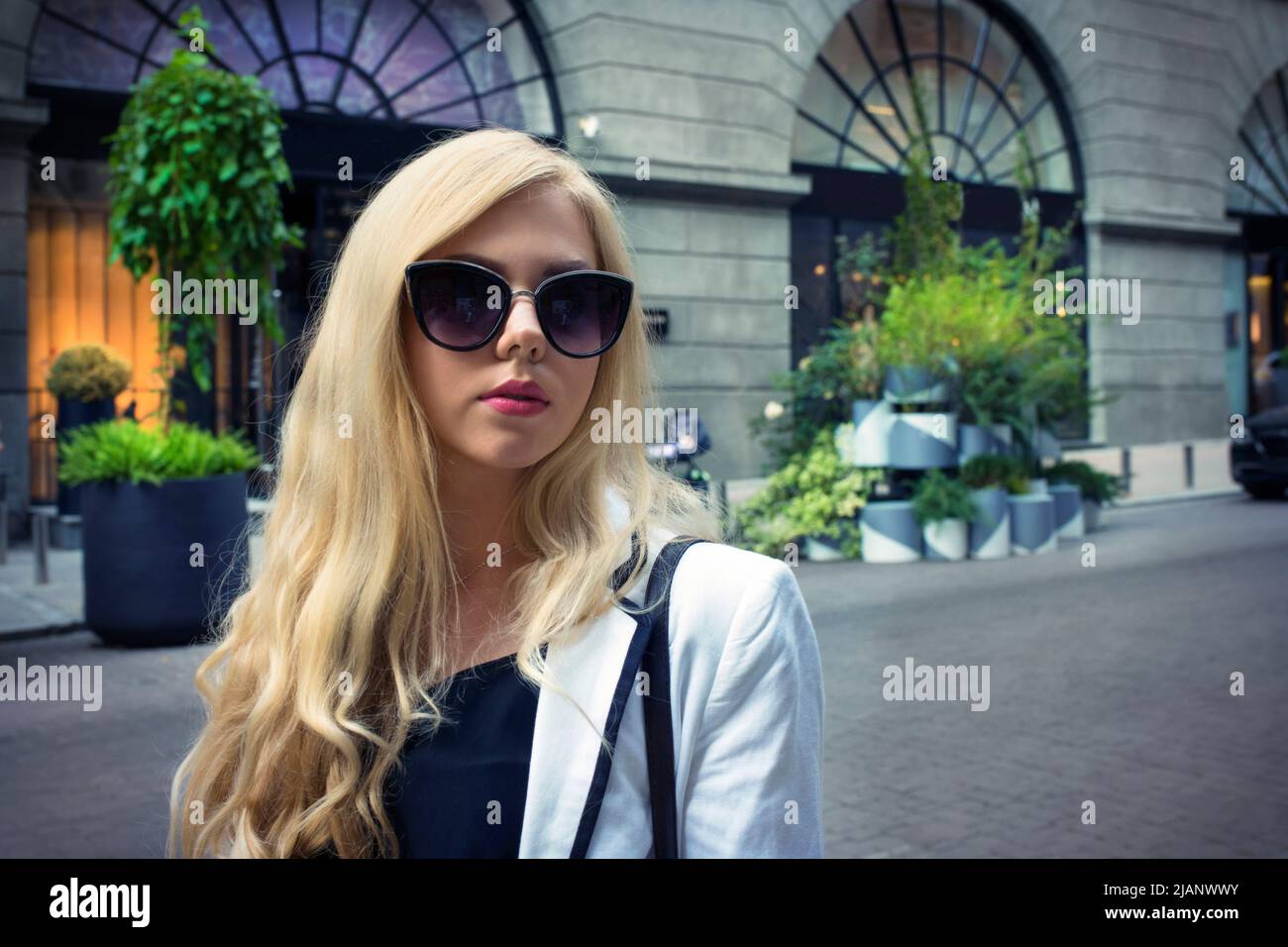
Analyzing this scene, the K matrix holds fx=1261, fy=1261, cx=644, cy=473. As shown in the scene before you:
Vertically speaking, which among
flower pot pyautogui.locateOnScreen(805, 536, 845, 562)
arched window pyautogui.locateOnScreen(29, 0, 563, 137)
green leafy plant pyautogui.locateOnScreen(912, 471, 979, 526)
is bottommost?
flower pot pyautogui.locateOnScreen(805, 536, 845, 562)

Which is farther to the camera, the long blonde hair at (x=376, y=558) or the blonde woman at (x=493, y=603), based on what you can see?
the long blonde hair at (x=376, y=558)

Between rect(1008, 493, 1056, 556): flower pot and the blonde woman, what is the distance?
10573mm

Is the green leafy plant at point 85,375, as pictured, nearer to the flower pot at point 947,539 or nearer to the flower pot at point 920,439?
the flower pot at point 920,439

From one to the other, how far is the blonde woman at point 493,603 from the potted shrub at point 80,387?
12458 millimetres

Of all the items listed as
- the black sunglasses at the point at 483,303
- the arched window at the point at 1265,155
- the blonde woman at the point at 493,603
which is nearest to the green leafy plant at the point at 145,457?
the blonde woman at the point at 493,603

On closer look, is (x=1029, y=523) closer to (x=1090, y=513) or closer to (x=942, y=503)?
(x=942, y=503)

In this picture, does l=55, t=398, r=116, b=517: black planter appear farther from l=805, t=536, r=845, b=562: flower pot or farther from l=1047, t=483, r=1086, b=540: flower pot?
l=1047, t=483, r=1086, b=540: flower pot

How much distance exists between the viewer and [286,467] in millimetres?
1793

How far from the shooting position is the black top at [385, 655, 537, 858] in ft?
4.79

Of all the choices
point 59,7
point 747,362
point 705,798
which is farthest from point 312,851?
point 747,362

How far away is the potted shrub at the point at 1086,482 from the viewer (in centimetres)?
1325

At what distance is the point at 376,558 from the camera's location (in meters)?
1.63

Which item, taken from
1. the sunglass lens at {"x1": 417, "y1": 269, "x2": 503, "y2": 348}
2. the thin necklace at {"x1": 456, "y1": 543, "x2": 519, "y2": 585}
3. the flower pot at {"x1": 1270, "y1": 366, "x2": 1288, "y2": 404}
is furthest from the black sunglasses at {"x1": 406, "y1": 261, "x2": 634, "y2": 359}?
the flower pot at {"x1": 1270, "y1": 366, "x2": 1288, "y2": 404}

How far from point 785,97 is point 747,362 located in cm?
379
